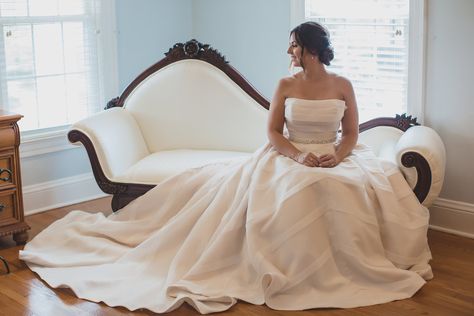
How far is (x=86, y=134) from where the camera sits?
14.2 ft

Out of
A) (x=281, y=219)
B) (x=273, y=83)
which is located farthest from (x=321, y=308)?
(x=273, y=83)

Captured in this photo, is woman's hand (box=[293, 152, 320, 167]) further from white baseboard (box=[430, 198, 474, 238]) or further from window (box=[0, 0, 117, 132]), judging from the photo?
window (box=[0, 0, 117, 132])

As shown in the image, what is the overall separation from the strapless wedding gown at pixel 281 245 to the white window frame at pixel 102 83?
1.12 meters

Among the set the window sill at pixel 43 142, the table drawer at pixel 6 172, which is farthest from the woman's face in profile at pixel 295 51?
the window sill at pixel 43 142

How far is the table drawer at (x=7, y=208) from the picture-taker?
4.24 metres

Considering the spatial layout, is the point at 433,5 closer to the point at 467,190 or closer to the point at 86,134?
the point at 467,190

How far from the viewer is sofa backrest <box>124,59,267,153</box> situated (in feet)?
15.3

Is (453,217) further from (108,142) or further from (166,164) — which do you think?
(108,142)

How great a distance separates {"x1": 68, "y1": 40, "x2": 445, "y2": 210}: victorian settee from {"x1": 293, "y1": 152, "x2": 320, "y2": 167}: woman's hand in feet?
2.02

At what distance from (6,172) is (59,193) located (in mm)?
898

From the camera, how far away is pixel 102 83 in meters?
5.28

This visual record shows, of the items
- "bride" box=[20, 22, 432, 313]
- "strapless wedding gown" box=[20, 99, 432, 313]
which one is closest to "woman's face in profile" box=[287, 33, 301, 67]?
"bride" box=[20, 22, 432, 313]

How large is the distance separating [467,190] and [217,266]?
1699 mm

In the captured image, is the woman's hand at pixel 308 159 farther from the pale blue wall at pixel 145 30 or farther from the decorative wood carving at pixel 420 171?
the pale blue wall at pixel 145 30
